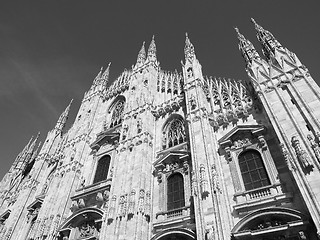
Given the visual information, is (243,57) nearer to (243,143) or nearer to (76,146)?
(243,143)

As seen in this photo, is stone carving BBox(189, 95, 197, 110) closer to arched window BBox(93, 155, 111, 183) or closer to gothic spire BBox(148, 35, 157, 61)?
arched window BBox(93, 155, 111, 183)

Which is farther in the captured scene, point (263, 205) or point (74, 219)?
point (74, 219)

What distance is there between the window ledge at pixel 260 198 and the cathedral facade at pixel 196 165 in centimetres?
5

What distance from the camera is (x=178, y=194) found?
14773 millimetres

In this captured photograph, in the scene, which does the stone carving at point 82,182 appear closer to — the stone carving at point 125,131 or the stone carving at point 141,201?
the stone carving at point 125,131

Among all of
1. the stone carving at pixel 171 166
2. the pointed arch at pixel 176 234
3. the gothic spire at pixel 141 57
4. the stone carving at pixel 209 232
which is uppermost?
the gothic spire at pixel 141 57

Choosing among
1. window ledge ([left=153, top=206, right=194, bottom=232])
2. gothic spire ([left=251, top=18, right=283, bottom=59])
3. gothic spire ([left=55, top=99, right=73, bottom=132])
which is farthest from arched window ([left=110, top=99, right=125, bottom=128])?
gothic spire ([left=251, top=18, right=283, bottom=59])

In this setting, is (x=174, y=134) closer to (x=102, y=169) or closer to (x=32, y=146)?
(x=102, y=169)

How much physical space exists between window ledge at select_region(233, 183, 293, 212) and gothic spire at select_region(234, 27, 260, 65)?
951cm

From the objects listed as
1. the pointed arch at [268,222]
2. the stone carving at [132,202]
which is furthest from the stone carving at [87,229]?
the pointed arch at [268,222]

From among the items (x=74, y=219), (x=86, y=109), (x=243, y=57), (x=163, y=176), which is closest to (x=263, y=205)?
(x=163, y=176)

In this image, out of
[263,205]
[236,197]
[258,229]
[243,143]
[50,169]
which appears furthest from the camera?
[50,169]

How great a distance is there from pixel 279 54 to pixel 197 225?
39.4 feet

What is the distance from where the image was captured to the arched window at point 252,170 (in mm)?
12242
